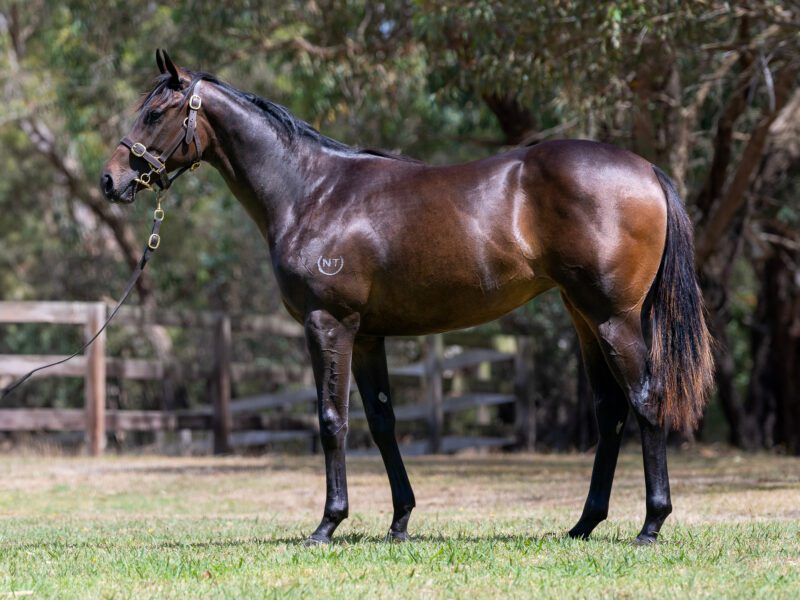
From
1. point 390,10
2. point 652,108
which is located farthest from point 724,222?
point 390,10

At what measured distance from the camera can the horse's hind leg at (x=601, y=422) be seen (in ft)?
21.2

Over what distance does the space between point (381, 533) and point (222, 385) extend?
8.04 meters

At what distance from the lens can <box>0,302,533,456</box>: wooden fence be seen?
46.0 feet

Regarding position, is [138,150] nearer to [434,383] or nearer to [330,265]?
[330,265]

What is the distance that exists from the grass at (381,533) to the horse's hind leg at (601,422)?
0.25 metres

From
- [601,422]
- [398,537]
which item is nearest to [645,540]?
[601,422]

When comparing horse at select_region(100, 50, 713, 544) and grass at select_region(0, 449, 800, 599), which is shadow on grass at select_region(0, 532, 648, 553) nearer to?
grass at select_region(0, 449, 800, 599)

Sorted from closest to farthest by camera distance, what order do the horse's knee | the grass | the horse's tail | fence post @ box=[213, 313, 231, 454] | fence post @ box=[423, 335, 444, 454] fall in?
the grass → the horse's tail → the horse's knee → fence post @ box=[213, 313, 231, 454] → fence post @ box=[423, 335, 444, 454]

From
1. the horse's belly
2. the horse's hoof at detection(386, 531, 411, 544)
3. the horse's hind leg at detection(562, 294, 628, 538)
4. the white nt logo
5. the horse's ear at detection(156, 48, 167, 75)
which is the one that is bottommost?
the horse's hoof at detection(386, 531, 411, 544)

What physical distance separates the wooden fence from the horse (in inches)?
295

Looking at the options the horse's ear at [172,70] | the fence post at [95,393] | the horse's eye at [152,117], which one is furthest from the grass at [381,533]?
the horse's ear at [172,70]

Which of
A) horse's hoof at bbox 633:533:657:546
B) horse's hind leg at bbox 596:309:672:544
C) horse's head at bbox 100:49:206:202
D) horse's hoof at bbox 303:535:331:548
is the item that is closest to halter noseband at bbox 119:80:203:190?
horse's head at bbox 100:49:206:202

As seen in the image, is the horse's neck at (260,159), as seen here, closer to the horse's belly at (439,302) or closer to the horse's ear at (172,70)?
the horse's ear at (172,70)

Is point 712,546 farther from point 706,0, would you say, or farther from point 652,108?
point 652,108
